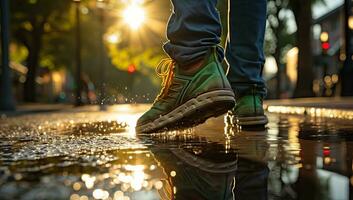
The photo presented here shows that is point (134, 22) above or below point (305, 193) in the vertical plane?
above

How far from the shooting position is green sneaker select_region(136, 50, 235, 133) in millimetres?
3051

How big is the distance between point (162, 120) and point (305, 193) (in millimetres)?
1768

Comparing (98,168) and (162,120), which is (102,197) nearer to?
(98,168)

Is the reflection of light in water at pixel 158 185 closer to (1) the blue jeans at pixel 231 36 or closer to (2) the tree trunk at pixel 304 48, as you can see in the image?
(1) the blue jeans at pixel 231 36

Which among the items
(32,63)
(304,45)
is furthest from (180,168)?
(32,63)

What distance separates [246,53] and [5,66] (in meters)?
10.6

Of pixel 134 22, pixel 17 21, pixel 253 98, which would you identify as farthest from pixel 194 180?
pixel 134 22

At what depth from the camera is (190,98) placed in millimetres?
3107

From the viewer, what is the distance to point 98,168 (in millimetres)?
1946

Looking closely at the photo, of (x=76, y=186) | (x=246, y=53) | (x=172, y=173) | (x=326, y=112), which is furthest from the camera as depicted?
(x=326, y=112)

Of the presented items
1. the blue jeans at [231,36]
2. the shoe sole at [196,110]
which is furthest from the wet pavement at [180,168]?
the blue jeans at [231,36]

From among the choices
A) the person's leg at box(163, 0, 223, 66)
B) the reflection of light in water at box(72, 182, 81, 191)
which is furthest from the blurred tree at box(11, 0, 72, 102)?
the reflection of light in water at box(72, 182, 81, 191)

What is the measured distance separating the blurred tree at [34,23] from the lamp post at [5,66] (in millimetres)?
16855

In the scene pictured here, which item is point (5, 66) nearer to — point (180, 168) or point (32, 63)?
point (180, 168)
